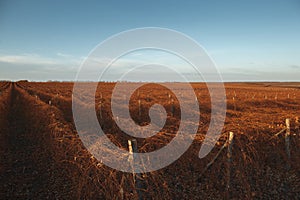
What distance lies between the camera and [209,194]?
5.28 m

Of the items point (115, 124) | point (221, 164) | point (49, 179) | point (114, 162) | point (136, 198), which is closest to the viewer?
point (136, 198)

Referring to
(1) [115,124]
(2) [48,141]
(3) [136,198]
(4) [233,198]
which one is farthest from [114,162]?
(1) [115,124]

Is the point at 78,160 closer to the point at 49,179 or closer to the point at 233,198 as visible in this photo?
the point at 49,179

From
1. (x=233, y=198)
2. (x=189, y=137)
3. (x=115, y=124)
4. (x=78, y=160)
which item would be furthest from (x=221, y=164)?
(x=115, y=124)

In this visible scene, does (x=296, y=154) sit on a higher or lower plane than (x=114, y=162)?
lower

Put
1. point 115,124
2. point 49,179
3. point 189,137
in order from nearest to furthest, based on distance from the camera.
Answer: point 49,179 → point 189,137 → point 115,124

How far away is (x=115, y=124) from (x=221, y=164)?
6.46m

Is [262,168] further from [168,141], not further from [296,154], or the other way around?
[168,141]

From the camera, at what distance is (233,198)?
5.17 m

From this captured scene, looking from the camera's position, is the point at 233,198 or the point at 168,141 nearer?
the point at 233,198

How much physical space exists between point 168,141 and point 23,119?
31.1ft

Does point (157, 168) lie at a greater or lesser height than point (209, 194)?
greater

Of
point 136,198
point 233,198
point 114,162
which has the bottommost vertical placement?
point 233,198

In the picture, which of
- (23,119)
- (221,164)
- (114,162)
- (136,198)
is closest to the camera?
(136,198)
